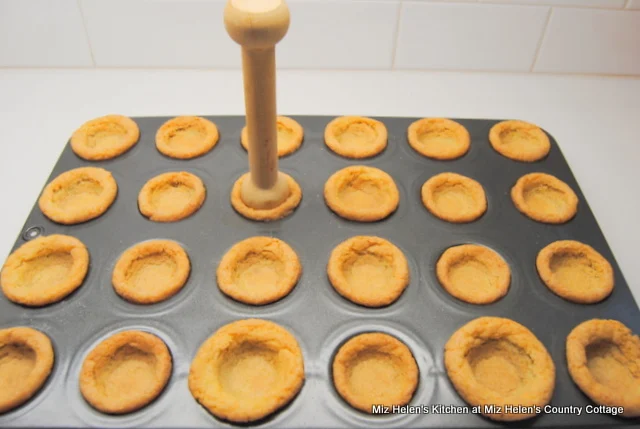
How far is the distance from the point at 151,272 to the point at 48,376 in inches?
8.1

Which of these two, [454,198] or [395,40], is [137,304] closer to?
[454,198]

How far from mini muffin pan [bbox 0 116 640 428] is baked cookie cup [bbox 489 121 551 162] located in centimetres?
2

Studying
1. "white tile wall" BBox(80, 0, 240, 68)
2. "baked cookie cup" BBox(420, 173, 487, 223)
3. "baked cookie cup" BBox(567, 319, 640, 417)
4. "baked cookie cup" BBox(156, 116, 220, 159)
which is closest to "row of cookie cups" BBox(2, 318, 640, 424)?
"baked cookie cup" BBox(567, 319, 640, 417)

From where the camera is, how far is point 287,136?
1.03m

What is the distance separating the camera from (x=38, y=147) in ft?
3.76

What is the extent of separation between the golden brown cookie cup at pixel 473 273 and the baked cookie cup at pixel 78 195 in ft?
1.84

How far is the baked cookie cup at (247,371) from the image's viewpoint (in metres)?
0.67

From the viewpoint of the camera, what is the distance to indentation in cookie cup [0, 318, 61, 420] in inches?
25.8

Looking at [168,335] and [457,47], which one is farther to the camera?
[457,47]

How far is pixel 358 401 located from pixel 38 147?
0.89 metres

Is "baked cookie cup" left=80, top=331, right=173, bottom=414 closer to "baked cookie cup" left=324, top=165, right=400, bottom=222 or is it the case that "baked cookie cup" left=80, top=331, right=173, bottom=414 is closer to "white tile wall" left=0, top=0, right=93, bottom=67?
"baked cookie cup" left=324, top=165, right=400, bottom=222

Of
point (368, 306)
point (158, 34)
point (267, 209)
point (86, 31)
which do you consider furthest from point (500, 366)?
point (86, 31)

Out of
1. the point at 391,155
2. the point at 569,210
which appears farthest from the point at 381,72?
the point at 569,210

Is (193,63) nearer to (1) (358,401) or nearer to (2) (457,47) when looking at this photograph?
(2) (457,47)
